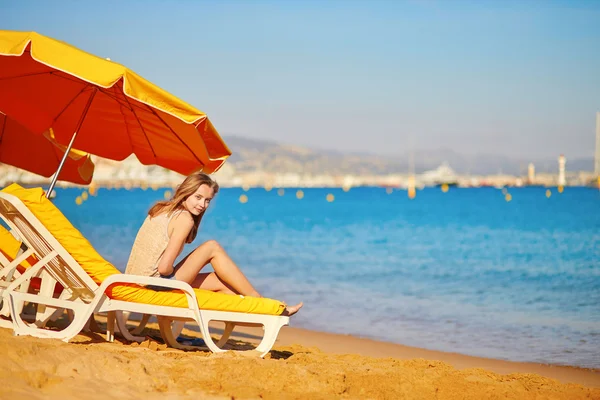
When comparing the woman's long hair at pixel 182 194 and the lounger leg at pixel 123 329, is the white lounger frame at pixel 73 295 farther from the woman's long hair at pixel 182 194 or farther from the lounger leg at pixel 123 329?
the woman's long hair at pixel 182 194

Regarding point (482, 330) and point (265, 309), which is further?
Answer: point (482, 330)

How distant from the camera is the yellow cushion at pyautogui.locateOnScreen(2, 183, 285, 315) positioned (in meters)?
5.13

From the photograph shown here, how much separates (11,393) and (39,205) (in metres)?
1.60

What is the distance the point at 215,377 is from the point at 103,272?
1.15 m

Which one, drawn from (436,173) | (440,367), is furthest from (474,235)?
(436,173)

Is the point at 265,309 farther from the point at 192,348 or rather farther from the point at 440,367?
the point at 440,367

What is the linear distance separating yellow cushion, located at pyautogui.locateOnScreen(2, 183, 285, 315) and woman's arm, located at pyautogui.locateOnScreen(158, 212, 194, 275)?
0.25 m

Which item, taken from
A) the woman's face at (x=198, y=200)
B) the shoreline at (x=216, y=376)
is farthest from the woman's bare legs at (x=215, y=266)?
the shoreline at (x=216, y=376)

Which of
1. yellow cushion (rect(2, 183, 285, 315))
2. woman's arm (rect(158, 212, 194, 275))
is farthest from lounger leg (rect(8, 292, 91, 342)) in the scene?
woman's arm (rect(158, 212, 194, 275))

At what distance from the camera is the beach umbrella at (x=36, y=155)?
8.24 metres

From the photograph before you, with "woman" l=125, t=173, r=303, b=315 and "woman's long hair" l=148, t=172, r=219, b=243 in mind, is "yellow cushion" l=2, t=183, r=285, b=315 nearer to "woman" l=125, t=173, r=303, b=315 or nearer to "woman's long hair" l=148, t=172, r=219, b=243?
"woman" l=125, t=173, r=303, b=315

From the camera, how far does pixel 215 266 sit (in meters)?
5.79

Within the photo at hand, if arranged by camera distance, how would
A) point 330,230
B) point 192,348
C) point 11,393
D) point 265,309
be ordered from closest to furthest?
point 11,393 < point 265,309 < point 192,348 < point 330,230

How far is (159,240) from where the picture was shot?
5625mm
